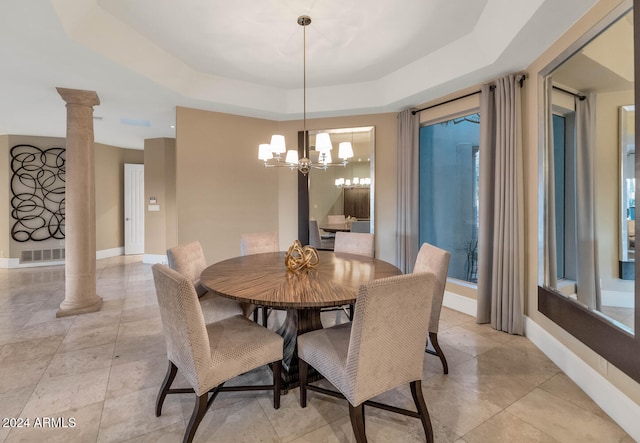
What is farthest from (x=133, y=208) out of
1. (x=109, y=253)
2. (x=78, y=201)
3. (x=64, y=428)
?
(x=64, y=428)

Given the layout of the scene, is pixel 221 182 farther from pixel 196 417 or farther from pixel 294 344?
pixel 196 417

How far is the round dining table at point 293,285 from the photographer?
162 cm

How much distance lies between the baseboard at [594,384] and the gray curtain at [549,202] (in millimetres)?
498

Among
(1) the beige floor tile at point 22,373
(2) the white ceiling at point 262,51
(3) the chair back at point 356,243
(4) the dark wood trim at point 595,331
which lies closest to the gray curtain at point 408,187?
(2) the white ceiling at point 262,51

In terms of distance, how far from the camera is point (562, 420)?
1.77 metres

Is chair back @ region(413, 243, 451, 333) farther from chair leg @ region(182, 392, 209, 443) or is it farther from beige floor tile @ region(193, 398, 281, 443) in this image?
chair leg @ region(182, 392, 209, 443)

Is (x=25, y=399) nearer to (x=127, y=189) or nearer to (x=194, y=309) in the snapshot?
(x=194, y=309)

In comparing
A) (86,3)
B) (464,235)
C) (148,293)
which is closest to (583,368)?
(464,235)

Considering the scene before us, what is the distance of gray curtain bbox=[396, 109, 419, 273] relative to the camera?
3.90 meters

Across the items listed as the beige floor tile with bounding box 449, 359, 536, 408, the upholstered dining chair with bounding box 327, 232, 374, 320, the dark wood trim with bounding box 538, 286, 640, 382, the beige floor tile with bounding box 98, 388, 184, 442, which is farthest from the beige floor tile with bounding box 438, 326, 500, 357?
the beige floor tile with bounding box 98, 388, 184, 442

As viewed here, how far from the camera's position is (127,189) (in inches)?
275

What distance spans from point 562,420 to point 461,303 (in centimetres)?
178

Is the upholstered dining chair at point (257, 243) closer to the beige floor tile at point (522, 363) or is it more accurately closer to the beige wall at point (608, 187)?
the beige floor tile at point (522, 363)

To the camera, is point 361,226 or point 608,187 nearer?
point 608,187
